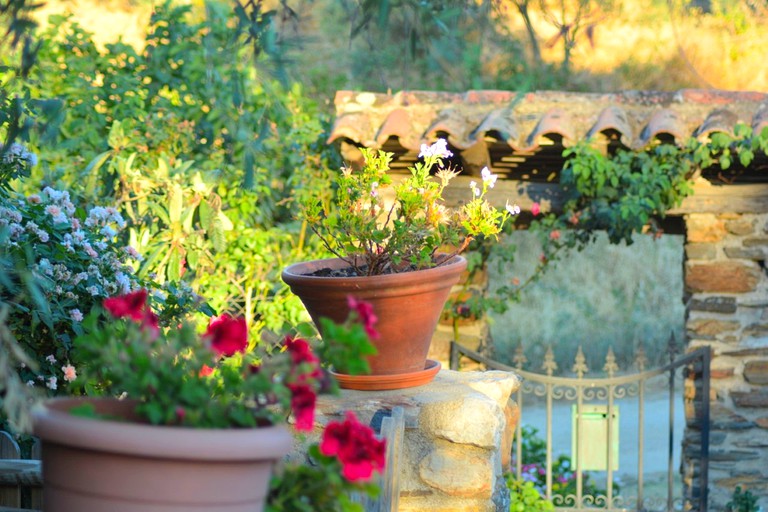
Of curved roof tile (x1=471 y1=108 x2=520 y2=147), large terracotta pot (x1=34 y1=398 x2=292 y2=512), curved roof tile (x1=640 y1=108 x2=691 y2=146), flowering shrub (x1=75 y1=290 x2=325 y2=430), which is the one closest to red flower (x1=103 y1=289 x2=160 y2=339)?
flowering shrub (x1=75 y1=290 x2=325 y2=430)

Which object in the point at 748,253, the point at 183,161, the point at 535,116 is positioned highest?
the point at 535,116

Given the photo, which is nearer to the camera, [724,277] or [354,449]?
[354,449]

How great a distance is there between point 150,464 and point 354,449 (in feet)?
1.04

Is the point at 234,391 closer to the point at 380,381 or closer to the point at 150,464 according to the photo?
the point at 150,464

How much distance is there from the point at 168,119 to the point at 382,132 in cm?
150

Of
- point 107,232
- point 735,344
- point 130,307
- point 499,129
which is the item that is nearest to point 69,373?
point 107,232

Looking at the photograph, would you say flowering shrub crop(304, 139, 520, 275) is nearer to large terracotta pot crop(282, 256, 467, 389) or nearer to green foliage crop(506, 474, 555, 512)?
large terracotta pot crop(282, 256, 467, 389)

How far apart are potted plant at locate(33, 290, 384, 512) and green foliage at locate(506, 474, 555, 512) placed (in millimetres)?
3588

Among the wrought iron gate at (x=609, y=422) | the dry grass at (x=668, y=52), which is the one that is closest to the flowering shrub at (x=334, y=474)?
the wrought iron gate at (x=609, y=422)

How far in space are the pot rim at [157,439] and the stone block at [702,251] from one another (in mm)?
4525

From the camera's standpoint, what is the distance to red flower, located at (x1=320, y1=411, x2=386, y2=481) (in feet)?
4.84

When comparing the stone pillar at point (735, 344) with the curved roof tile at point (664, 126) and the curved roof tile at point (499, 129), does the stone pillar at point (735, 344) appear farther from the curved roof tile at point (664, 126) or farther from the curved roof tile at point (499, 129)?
the curved roof tile at point (499, 129)

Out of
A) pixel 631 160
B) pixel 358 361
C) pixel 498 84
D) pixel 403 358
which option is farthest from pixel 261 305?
pixel 498 84

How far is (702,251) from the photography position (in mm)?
5441
